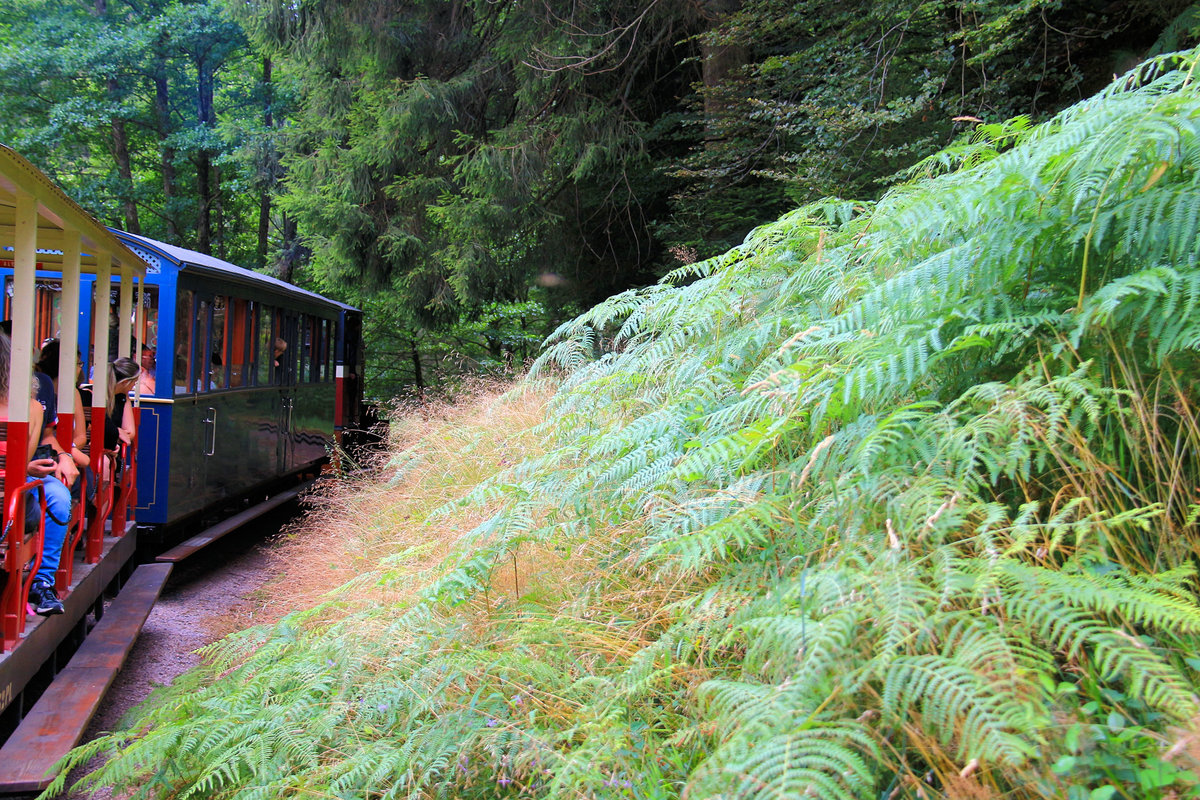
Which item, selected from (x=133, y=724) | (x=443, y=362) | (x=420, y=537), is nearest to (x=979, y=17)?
(x=420, y=537)

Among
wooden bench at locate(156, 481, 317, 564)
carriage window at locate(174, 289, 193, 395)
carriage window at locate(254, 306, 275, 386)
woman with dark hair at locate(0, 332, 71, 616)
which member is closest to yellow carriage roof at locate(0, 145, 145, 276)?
woman with dark hair at locate(0, 332, 71, 616)

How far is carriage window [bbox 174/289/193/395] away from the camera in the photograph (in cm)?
722

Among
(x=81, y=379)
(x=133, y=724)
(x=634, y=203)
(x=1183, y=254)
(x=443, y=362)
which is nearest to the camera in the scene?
(x=1183, y=254)

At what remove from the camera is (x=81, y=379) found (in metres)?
7.23

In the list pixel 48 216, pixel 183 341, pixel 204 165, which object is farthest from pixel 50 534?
pixel 204 165

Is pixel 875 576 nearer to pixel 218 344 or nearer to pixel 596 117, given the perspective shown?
pixel 218 344

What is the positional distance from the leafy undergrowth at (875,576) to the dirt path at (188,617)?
49.8 inches

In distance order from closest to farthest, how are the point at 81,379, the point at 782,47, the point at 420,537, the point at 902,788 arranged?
the point at 902,788 → the point at 420,537 → the point at 81,379 → the point at 782,47

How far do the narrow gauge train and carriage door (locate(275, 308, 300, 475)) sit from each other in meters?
0.04

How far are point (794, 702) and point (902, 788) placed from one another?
0.31m

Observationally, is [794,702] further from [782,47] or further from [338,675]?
[782,47]

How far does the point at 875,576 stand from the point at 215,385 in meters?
7.44

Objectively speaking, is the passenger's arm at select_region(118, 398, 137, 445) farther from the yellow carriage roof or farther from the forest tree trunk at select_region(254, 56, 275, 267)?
the forest tree trunk at select_region(254, 56, 275, 267)

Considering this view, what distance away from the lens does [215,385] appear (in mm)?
8102
